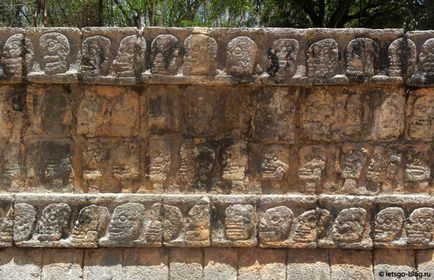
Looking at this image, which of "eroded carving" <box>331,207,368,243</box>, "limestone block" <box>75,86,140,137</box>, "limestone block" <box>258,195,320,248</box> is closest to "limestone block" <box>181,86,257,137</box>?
"limestone block" <box>75,86,140,137</box>

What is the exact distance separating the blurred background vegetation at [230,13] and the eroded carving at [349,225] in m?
10.4

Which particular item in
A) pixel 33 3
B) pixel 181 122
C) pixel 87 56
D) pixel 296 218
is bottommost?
pixel 296 218

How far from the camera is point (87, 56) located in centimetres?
407

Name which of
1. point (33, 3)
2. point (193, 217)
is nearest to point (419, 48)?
point (193, 217)

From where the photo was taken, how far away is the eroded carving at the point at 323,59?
409 centimetres

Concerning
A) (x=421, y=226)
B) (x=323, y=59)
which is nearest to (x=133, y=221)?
(x=323, y=59)

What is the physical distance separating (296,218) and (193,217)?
31.7 inches

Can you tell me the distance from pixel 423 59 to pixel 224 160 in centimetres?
172

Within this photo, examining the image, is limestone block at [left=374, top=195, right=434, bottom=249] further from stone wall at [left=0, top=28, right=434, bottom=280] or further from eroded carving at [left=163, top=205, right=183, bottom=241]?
eroded carving at [left=163, top=205, right=183, bottom=241]

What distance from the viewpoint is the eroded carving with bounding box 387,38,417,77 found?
409cm

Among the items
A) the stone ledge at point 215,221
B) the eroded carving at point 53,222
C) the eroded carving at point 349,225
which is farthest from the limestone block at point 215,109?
the eroded carving at point 53,222

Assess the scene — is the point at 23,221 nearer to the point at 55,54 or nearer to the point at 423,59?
the point at 55,54

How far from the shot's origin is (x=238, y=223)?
4141 mm

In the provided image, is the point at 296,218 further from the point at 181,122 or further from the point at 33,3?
the point at 33,3
